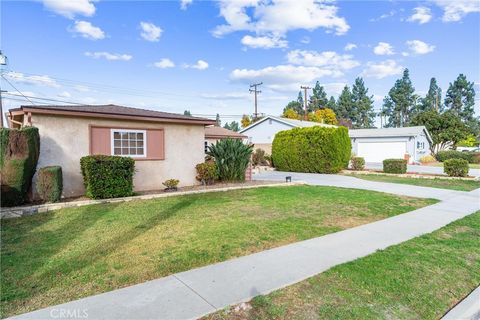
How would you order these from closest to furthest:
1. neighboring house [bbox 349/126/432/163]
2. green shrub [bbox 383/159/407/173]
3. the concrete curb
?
the concrete curb, green shrub [bbox 383/159/407/173], neighboring house [bbox 349/126/432/163]

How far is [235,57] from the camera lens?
21.9 metres

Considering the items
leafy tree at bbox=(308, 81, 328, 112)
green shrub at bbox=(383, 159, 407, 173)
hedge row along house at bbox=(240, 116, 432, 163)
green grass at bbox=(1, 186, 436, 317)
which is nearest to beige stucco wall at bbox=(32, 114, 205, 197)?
green grass at bbox=(1, 186, 436, 317)

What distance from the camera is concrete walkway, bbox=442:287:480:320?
9.86 feet

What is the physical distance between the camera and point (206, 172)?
1136 centimetres

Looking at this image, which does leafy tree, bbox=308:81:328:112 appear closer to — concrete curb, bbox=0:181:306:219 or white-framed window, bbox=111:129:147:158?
white-framed window, bbox=111:129:147:158

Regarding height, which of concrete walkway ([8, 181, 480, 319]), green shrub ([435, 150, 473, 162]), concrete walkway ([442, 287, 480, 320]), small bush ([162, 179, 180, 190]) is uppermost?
green shrub ([435, 150, 473, 162])

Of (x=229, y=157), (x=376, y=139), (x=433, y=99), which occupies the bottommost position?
(x=229, y=157)

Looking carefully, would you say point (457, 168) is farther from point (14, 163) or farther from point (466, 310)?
point (14, 163)

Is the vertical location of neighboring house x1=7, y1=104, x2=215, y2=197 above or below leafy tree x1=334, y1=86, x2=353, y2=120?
below

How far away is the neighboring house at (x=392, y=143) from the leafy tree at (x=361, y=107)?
116 feet

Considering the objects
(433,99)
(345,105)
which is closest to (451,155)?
(345,105)

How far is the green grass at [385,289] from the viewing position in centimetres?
289

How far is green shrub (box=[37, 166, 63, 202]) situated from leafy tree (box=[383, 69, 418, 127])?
6918cm

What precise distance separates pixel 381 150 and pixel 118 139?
93.4 feet
